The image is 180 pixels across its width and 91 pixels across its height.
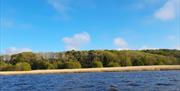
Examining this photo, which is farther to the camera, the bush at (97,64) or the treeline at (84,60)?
the treeline at (84,60)

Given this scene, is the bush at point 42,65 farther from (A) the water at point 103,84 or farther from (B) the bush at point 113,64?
(A) the water at point 103,84

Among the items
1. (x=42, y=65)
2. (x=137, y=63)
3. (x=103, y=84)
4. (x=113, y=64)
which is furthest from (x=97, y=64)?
(x=103, y=84)

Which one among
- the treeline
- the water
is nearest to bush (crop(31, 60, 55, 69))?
the treeline

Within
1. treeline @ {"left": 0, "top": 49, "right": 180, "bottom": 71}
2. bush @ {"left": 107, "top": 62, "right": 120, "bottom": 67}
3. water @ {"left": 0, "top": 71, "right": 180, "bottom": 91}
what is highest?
treeline @ {"left": 0, "top": 49, "right": 180, "bottom": 71}

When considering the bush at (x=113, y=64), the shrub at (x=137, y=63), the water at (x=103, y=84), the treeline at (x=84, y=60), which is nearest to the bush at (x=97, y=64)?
the treeline at (x=84, y=60)

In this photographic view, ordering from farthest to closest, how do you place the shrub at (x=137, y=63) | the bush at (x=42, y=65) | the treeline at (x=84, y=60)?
the shrub at (x=137, y=63), the bush at (x=42, y=65), the treeline at (x=84, y=60)

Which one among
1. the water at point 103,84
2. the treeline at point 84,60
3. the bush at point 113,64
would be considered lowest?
the water at point 103,84

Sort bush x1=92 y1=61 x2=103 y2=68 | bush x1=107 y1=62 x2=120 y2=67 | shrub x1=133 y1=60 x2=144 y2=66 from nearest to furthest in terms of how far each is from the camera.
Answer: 1. bush x1=92 y1=61 x2=103 y2=68
2. bush x1=107 y1=62 x2=120 y2=67
3. shrub x1=133 y1=60 x2=144 y2=66

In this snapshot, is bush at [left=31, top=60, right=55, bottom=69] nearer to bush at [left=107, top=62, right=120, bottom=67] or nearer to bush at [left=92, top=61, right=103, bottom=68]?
bush at [left=92, top=61, right=103, bottom=68]

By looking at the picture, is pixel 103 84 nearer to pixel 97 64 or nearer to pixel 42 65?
pixel 97 64

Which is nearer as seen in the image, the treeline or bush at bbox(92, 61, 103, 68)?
bush at bbox(92, 61, 103, 68)

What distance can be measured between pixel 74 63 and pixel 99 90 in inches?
3682

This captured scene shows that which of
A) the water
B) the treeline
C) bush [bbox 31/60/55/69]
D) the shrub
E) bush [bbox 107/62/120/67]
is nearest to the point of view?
the water

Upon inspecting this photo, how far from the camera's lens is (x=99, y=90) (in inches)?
1368
